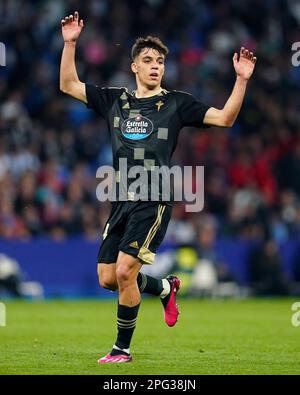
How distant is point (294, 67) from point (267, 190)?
321 cm

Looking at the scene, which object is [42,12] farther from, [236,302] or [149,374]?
[149,374]

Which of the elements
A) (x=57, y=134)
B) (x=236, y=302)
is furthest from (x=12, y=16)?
(x=236, y=302)

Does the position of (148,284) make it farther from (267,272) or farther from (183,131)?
(183,131)

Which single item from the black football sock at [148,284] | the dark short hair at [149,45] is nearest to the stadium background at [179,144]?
the black football sock at [148,284]

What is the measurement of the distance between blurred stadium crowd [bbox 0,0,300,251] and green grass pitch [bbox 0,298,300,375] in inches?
99.6

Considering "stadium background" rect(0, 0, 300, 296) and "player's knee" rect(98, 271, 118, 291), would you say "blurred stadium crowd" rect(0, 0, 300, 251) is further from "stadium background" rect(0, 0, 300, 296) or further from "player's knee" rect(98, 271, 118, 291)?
"player's knee" rect(98, 271, 118, 291)

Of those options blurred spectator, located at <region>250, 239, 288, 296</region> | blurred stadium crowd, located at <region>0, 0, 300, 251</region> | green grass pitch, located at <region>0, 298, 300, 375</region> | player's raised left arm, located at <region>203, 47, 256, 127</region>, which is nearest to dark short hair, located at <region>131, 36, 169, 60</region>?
player's raised left arm, located at <region>203, 47, 256, 127</region>

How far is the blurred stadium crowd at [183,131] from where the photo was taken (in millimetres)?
19312

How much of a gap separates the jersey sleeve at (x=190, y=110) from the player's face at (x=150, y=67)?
0.26 m

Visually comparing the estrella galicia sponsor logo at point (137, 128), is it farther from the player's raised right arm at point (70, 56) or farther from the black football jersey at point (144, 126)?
the player's raised right arm at point (70, 56)

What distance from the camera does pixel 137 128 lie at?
9.42 m

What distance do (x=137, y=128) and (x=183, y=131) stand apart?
1209 centimetres

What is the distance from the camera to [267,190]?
20.8 metres

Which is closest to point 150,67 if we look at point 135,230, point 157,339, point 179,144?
point 135,230
